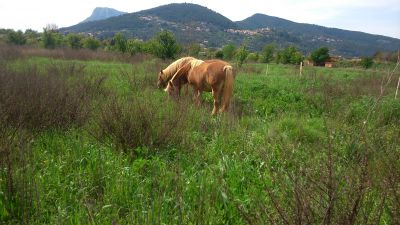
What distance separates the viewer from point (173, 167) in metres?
3.21

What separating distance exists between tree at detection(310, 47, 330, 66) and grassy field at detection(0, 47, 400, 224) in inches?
1836

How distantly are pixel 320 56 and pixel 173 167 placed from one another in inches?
2018

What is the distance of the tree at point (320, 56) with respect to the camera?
49.9 m

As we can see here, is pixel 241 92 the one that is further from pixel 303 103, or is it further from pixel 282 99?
pixel 303 103

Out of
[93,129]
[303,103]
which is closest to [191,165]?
[93,129]

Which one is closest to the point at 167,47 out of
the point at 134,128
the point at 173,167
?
the point at 134,128

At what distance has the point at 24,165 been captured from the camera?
2785 mm

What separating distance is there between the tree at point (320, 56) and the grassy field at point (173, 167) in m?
46.6

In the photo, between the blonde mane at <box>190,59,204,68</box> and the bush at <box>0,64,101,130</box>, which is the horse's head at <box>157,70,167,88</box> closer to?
the blonde mane at <box>190,59,204,68</box>

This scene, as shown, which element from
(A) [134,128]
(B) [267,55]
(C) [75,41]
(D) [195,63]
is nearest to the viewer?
(A) [134,128]

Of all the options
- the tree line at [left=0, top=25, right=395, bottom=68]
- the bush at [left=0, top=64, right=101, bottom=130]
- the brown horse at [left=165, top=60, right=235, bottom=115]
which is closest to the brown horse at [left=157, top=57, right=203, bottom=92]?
the brown horse at [left=165, top=60, right=235, bottom=115]

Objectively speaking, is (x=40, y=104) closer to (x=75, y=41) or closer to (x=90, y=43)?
(x=90, y=43)

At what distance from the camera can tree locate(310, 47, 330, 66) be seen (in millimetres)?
49906

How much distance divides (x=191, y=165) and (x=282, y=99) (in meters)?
6.02
